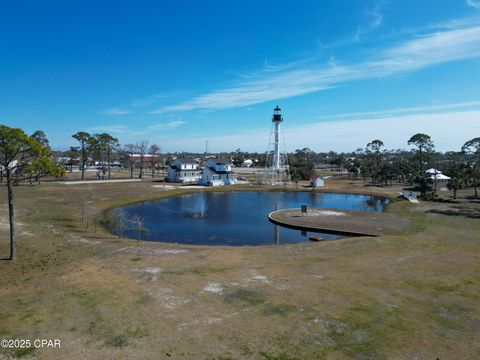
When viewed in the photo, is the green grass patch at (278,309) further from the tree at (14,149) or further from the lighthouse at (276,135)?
the lighthouse at (276,135)

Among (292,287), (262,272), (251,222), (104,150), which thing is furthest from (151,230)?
(104,150)

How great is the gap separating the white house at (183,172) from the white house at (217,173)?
4.27 metres

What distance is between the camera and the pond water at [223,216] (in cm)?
2489

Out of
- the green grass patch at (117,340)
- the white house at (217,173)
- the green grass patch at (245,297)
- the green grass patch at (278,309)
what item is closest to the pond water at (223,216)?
the white house at (217,173)

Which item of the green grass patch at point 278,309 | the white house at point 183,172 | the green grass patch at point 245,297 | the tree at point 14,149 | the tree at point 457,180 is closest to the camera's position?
the green grass patch at point 278,309

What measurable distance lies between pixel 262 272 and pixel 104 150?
61872 millimetres

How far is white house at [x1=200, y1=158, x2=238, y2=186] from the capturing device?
202 feet

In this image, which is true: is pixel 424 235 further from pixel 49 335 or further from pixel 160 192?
pixel 160 192

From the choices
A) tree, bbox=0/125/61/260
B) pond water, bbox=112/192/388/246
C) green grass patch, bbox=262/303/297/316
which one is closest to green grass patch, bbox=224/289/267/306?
green grass patch, bbox=262/303/297/316

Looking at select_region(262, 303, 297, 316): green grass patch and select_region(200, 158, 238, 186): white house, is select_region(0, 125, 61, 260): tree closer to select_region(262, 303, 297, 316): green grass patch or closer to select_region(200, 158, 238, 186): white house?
select_region(262, 303, 297, 316): green grass patch

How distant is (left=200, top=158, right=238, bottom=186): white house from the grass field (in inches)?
1590

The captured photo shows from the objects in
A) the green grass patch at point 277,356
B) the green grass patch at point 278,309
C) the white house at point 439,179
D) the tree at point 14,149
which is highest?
the tree at point 14,149

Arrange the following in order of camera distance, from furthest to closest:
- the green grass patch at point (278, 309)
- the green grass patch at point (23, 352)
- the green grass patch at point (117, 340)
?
1. the green grass patch at point (278, 309)
2. the green grass patch at point (117, 340)
3. the green grass patch at point (23, 352)

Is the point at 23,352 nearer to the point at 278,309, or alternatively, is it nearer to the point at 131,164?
the point at 278,309
